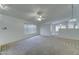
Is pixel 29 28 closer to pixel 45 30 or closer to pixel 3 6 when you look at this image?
pixel 45 30

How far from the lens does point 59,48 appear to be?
160 cm

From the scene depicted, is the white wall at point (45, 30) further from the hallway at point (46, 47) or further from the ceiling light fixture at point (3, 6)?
the ceiling light fixture at point (3, 6)

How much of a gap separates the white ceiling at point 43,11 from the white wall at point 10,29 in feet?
0.28

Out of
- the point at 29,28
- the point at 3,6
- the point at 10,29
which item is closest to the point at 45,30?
the point at 29,28

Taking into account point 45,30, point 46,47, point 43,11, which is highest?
point 43,11

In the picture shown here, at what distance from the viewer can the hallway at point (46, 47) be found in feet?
5.21

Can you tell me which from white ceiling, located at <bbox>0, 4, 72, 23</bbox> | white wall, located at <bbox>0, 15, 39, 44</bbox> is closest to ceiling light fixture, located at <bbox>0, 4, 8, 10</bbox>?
white ceiling, located at <bbox>0, 4, 72, 23</bbox>

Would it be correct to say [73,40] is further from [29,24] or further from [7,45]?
[7,45]

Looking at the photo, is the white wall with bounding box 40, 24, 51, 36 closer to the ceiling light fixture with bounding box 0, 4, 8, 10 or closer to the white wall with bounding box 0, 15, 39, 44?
the white wall with bounding box 0, 15, 39, 44

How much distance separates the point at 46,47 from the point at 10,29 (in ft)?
2.30

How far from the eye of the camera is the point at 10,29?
160cm
